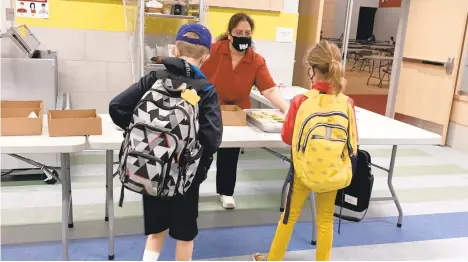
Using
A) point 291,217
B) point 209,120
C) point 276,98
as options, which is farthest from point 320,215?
point 276,98

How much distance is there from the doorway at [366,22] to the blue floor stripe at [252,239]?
12.4m

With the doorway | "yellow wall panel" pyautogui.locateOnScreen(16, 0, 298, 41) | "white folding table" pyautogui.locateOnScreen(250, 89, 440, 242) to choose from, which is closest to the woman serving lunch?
"white folding table" pyautogui.locateOnScreen(250, 89, 440, 242)

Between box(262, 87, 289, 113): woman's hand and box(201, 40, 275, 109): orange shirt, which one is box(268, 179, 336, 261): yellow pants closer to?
box(262, 87, 289, 113): woman's hand

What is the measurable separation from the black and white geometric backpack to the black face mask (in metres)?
1.04

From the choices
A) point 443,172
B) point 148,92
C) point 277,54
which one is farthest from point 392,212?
point 148,92

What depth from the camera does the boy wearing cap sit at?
1.79 m

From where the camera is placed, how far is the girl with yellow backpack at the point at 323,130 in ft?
6.64

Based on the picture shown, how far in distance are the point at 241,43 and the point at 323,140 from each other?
3.25ft

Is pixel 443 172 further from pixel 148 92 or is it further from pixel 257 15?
pixel 148 92

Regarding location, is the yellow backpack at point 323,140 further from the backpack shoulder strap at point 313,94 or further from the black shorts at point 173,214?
→ the black shorts at point 173,214

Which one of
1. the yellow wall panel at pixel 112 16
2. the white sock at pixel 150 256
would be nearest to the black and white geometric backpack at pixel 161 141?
the white sock at pixel 150 256

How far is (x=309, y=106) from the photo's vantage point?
6.77ft

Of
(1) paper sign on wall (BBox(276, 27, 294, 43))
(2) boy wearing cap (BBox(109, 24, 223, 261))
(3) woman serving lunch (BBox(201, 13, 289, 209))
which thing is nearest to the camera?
(2) boy wearing cap (BBox(109, 24, 223, 261))

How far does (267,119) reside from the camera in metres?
2.70
